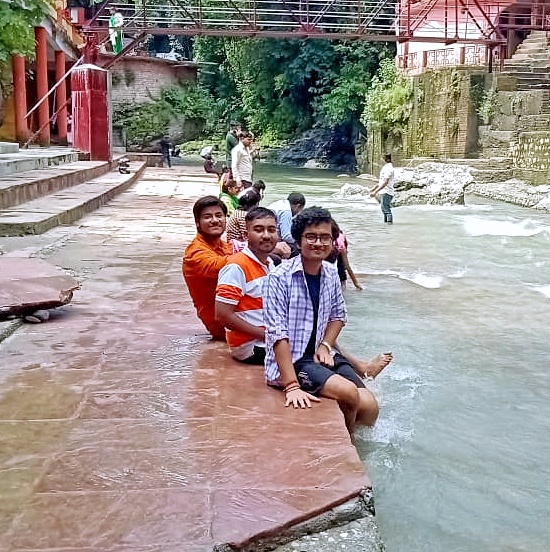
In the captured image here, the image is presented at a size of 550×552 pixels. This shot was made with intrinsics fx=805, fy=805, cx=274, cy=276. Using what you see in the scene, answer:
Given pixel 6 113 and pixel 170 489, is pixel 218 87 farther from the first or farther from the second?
pixel 170 489

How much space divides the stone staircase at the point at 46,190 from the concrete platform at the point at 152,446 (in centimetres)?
393

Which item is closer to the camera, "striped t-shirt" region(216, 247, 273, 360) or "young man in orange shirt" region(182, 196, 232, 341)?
"striped t-shirt" region(216, 247, 273, 360)

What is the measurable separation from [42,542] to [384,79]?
2816 centimetres

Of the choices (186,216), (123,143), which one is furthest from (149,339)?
(123,143)

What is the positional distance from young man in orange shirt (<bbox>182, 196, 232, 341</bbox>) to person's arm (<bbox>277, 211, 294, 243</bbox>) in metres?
2.02

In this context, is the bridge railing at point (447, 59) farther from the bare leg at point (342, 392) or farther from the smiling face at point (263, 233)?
the bare leg at point (342, 392)

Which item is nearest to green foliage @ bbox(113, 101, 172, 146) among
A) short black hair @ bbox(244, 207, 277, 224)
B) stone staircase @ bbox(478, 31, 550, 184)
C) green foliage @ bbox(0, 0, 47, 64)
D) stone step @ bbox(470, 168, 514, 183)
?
stone staircase @ bbox(478, 31, 550, 184)

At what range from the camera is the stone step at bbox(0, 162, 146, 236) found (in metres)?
8.45

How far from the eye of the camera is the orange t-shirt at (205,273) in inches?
181

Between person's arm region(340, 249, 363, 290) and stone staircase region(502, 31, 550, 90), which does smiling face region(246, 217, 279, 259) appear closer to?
person's arm region(340, 249, 363, 290)

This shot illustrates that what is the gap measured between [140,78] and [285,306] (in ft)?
126

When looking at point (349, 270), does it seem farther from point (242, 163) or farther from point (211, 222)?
point (211, 222)

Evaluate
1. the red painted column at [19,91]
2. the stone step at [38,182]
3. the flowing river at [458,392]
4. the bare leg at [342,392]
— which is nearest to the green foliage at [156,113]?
the red painted column at [19,91]

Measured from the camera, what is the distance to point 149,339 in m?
4.72
